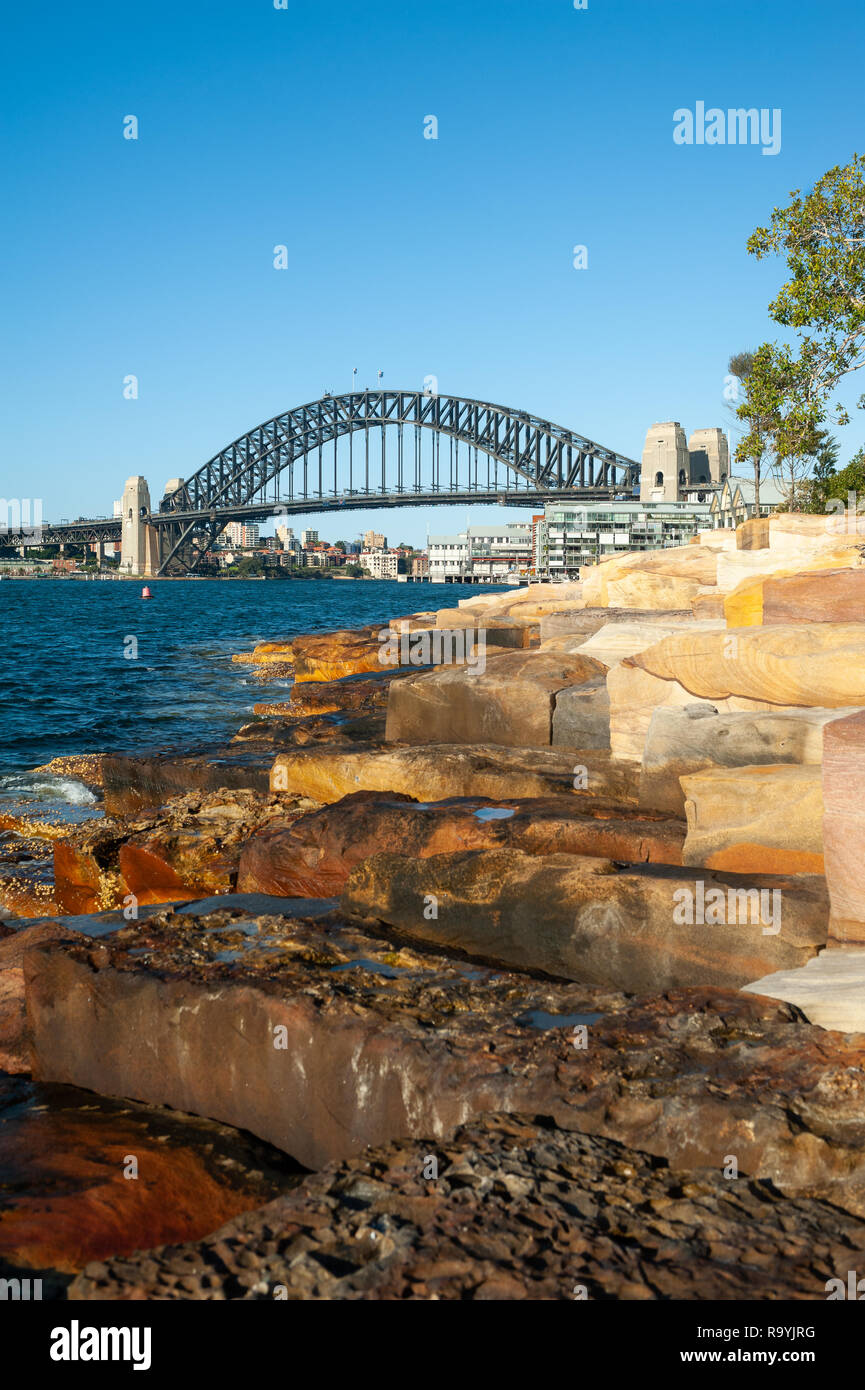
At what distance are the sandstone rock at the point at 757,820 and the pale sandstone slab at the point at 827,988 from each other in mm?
675

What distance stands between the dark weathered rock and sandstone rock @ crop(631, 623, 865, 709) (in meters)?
3.08

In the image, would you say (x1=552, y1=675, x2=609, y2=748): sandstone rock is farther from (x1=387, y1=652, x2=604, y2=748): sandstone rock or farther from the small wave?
the small wave

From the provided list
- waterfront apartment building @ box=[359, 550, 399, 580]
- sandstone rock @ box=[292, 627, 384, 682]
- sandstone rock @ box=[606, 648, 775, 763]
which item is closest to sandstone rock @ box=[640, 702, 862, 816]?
sandstone rock @ box=[606, 648, 775, 763]

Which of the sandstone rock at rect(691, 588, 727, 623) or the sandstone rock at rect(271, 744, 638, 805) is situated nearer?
the sandstone rock at rect(271, 744, 638, 805)

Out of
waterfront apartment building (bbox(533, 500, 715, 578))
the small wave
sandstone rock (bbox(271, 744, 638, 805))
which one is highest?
waterfront apartment building (bbox(533, 500, 715, 578))

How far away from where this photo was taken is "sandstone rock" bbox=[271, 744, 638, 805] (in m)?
5.99

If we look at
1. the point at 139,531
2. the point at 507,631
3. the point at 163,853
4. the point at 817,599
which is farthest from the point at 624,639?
the point at 139,531

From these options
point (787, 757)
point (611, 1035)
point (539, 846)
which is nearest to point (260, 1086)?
point (611, 1035)

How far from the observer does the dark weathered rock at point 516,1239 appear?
1947mm

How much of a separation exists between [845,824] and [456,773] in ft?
10.3

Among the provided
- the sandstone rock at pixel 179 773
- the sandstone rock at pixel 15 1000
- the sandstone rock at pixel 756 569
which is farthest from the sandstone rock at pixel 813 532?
the sandstone rock at pixel 15 1000

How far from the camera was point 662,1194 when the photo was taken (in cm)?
225

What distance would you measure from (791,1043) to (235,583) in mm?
113645
